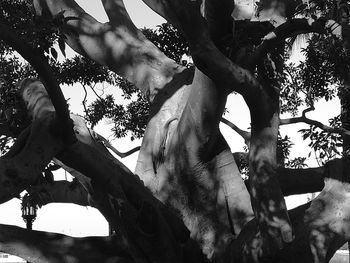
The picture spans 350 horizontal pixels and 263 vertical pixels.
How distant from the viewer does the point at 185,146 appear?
7062mm

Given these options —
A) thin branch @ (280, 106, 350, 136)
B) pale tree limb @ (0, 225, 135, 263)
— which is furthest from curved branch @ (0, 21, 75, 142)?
thin branch @ (280, 106, 350, 136)

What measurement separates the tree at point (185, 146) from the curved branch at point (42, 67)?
0.01 m

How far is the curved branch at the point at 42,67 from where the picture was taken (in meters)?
4.31

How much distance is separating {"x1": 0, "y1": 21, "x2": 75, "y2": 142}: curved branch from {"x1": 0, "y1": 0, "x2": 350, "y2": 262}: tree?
10 millimetres

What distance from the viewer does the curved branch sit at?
4.31 meters

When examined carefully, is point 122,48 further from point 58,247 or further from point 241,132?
point 58,247

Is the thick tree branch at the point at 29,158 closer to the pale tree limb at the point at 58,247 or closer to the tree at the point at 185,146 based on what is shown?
the tree at the point at 185,146

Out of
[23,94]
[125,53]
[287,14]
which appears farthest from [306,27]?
[125,53]

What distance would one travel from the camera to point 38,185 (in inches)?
220

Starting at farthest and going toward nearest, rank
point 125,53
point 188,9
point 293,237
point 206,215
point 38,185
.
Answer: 1. point 125,53
2. point 206,215
3. point 293,237
4. point 38,185
5. point 188,9

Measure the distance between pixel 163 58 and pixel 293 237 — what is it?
3350 mm

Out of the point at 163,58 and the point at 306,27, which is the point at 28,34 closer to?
the point at 306,27

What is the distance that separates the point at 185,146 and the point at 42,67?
2747 millimetres

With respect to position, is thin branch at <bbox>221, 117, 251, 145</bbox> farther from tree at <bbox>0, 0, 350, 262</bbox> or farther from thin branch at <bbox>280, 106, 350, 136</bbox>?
tree at <bbox>0, 0, 350, 262</bbox>
